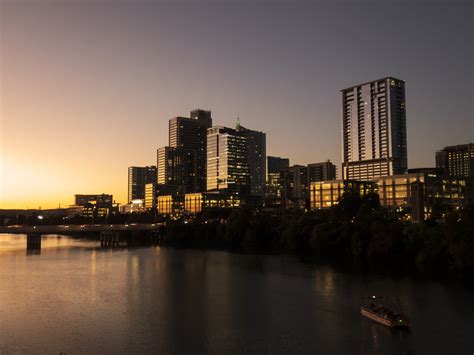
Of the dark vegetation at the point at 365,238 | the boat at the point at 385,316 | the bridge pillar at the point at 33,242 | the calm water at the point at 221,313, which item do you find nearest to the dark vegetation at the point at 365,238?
the dark vegetation at the point at 365,238

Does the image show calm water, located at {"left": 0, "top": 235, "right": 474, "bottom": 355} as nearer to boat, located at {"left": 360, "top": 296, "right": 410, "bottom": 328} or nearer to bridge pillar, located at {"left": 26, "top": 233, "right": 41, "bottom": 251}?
boat, located at {"left": 360, "top": 296, "right": 410, "bottom": 328}

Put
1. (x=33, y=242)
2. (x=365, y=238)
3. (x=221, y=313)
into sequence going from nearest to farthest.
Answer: (x=221, y=313) → (x=365, y=238) → (x=33, y=242)

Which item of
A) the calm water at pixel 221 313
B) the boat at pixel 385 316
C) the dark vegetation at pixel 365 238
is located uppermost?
Answer: the dark vegetation at pixel 365 238

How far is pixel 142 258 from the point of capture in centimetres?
12519

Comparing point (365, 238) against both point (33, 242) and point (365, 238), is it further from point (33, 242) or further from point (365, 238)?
point (33, 242)

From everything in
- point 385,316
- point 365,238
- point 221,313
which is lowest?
point 221,313

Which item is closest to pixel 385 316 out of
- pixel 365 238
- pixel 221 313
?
pixel 221 313

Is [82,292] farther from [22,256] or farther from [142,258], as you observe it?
[22,256]

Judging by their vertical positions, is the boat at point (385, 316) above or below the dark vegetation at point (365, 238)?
below

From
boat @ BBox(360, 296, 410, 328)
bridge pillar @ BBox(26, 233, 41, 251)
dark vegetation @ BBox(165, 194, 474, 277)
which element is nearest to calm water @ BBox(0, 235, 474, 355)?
boat @ BBox(360, 296, 410, 328)

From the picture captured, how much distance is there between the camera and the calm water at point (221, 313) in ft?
149

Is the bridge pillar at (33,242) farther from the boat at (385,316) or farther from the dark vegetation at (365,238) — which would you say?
the boat at (385,316)

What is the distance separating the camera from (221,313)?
58188mm

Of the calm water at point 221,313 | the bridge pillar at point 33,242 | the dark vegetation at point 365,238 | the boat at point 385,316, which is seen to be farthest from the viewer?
the bridge pillar at point 33,242
